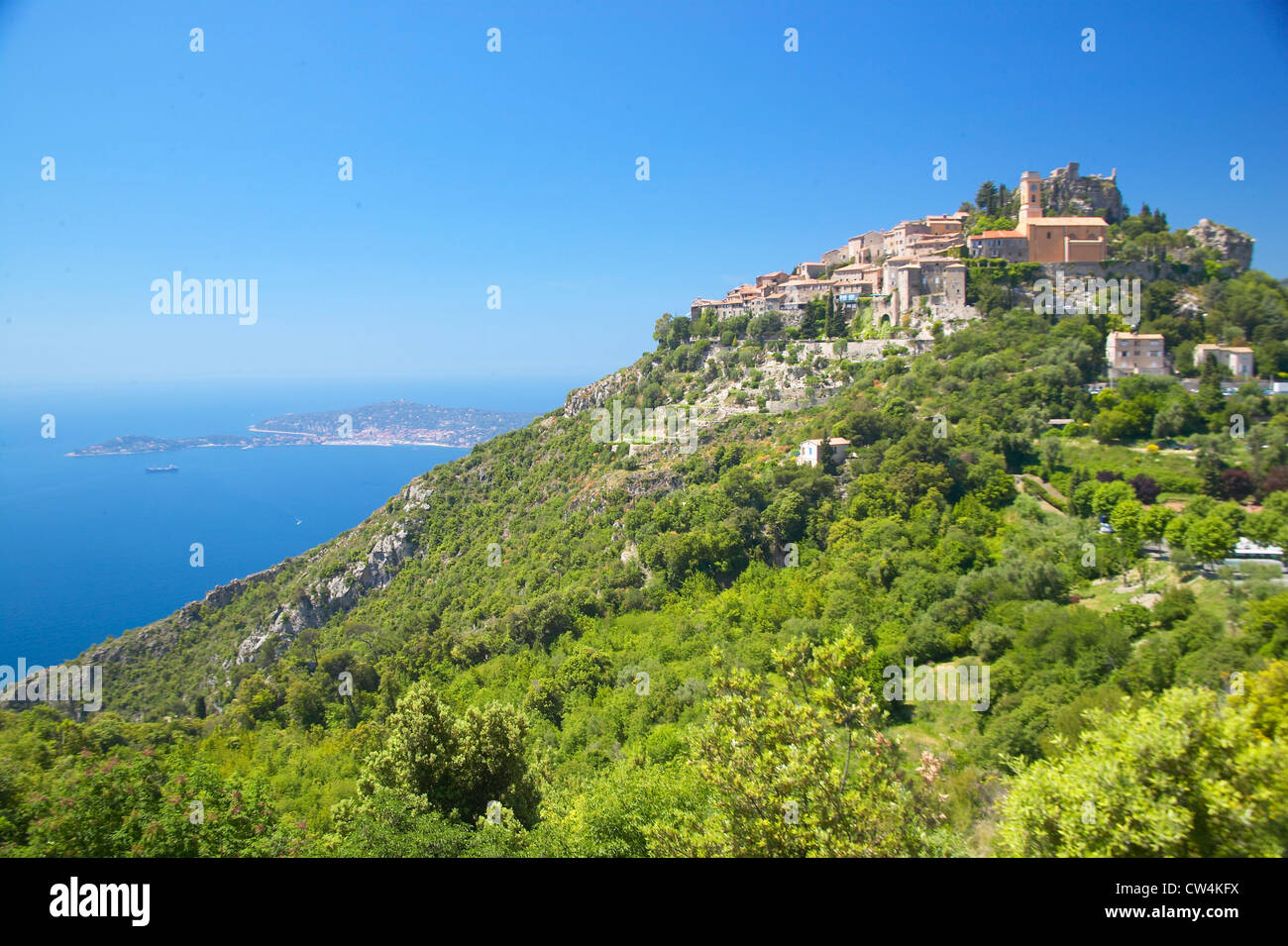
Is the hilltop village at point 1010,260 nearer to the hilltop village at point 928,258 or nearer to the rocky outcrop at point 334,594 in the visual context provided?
the hilltop village at point 928,258

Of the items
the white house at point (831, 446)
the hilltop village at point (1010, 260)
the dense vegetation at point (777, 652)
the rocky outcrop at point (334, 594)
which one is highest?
the hilltop village at point (1010, 260)

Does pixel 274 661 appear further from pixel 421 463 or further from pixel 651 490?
pixel 421 463

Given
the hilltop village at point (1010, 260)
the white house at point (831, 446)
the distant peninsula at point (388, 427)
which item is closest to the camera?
the white house at point (831, 446)

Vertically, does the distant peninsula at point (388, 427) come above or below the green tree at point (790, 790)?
above

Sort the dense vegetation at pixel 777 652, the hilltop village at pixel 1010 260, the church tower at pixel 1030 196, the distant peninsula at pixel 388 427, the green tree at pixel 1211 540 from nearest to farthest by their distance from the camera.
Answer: the dense vegetation at pixel 777 652
the green tree at pixel 1211 540
the hilltop village at pixel 1010 260
the church tower at pixel 1030 196
the distant peninsula at pixel 388 427

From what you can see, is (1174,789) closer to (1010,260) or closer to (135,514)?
(1010,260)

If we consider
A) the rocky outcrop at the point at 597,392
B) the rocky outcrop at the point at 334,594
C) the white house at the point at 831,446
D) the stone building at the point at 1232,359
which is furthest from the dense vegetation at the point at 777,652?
the rocky outcrop at the point at 597,392
